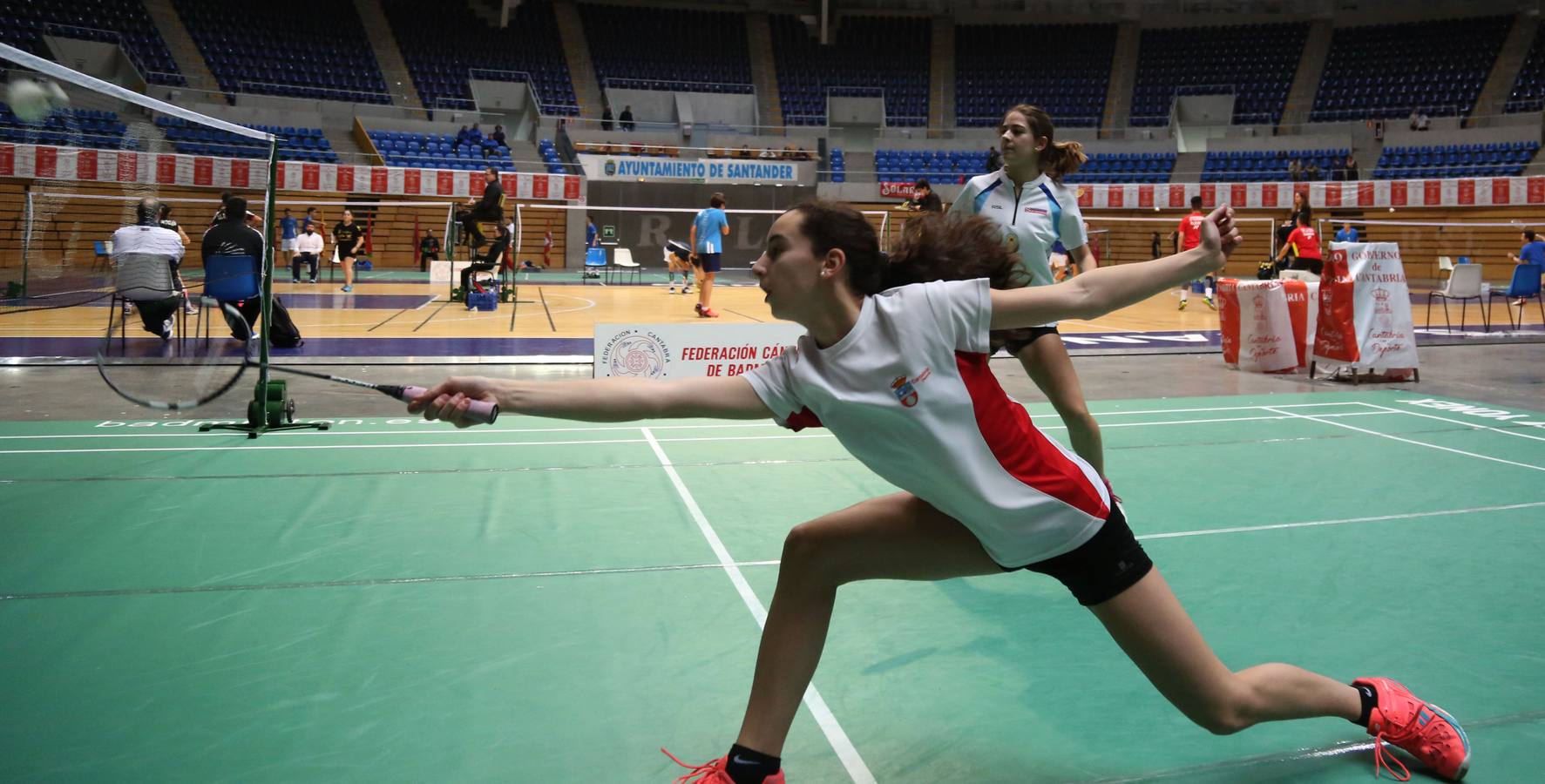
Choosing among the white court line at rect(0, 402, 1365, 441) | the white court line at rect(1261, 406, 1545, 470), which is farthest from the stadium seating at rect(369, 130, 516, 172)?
the white court line at rect(1261, 406, 1545, 470)

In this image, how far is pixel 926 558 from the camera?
2.47 meters

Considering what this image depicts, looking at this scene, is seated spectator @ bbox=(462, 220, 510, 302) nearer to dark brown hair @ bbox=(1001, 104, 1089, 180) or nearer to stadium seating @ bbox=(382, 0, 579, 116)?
dark brown hair @ bbox=(1001, 104, 1089, 180)

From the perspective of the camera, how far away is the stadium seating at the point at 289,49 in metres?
32.6

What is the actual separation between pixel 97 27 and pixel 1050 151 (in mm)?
35102

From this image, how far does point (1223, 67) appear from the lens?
1538 inches

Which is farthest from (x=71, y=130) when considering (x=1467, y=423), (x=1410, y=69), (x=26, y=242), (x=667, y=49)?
(x=1410, y=69)

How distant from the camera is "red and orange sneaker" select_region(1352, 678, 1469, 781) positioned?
2715mm

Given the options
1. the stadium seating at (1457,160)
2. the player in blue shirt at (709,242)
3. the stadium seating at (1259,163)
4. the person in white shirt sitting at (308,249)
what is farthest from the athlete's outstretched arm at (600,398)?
the stadium seating at (1457,160)

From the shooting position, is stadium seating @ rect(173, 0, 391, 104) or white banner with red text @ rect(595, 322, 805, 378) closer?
white banner with red text @ rect(595, 322, 805, 378)

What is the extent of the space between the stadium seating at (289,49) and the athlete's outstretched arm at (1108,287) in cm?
3481

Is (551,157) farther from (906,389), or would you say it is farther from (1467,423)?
(906,389)

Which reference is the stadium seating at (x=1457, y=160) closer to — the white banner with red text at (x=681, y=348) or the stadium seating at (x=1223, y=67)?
the stadium seating at (x=1223, y=67)

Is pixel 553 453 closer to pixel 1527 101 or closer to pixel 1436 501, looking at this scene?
pixel 1436 501

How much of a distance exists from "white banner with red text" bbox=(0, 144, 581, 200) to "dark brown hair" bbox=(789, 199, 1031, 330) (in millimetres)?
3996
